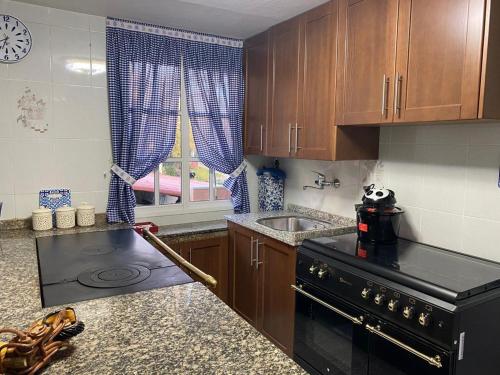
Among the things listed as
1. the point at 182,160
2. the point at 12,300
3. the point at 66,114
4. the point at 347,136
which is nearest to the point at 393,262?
the point at 347,136

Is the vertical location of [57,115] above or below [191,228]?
above

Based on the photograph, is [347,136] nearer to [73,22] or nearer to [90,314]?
[90,314]

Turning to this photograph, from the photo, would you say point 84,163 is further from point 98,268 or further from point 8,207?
point 98,268

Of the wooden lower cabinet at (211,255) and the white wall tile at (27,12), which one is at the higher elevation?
the white wall tile at (27,12)

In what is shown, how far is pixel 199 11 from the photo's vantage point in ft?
7.84

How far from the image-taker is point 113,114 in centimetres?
259

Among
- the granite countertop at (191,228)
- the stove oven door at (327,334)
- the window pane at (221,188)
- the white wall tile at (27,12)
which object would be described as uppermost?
the white wall tile at (27,12)

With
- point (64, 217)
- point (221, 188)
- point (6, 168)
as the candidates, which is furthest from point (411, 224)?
point (6, 168)

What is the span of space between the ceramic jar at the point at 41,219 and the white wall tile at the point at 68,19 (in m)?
1.16

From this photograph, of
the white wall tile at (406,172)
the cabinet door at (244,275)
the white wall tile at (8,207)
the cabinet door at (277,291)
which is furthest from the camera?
the cabinet door at (244,275)

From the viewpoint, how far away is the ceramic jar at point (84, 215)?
7.97 feet

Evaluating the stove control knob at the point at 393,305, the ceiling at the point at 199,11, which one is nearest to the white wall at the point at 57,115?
the ceiling at the point at 199,11

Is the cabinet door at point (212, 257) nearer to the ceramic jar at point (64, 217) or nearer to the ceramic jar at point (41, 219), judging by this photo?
the ceramic jar at point (64, 217)

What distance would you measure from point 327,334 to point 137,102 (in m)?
1.91
